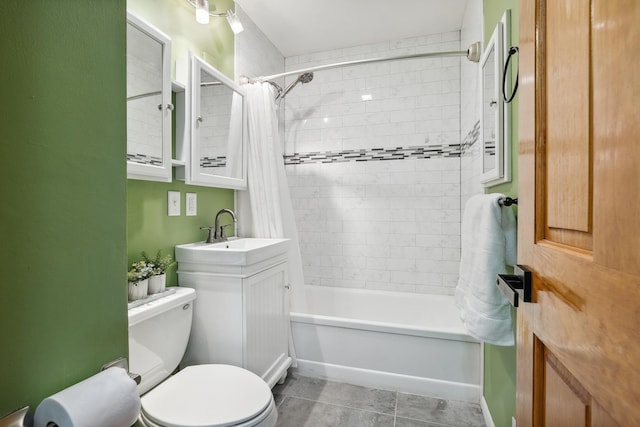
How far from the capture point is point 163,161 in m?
1.53

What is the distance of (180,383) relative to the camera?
4.02 feet

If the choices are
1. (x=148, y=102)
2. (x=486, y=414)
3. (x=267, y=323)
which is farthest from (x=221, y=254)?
(x=486, y=414)

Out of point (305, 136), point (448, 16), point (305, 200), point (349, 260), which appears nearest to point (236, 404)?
point (349, 260)

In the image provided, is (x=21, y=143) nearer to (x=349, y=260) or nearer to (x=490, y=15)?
(x=490, y=15)

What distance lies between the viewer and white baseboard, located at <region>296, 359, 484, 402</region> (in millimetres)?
1874

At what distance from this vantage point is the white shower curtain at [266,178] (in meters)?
2.16

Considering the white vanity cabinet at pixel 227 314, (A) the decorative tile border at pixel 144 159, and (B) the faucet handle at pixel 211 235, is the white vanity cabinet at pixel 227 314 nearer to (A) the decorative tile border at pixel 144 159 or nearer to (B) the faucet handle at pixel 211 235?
(B) the faucet handle at pixel 211 235

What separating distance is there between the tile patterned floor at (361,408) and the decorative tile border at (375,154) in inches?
74.5

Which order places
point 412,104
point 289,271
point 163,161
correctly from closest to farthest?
1. point 163,161
2. point 289,271
3. point 412,104

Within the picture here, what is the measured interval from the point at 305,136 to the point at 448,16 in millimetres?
1568

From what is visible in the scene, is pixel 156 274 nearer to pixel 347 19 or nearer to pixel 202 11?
pixel 202 11

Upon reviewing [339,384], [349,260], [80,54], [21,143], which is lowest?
[339,384]

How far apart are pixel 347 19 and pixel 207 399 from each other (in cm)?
274

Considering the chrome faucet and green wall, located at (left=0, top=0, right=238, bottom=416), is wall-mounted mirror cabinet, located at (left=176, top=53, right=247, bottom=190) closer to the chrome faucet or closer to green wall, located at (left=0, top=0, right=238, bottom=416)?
the chrome faucet
